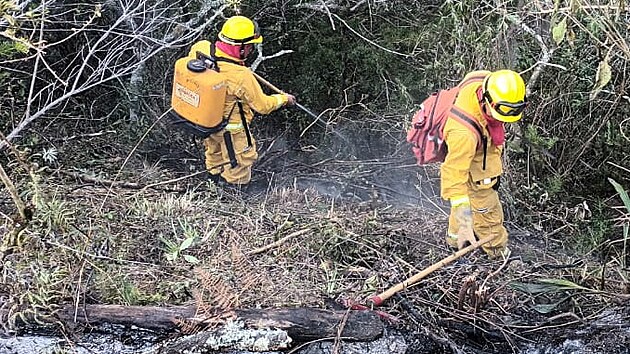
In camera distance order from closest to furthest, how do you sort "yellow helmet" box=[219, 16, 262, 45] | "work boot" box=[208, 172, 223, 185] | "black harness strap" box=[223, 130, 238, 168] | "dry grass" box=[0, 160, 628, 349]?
"dry grass" box=[0, 160, 628, 349] → "yellow helmet" box=[219, 16, 262, 45] → "black harness strap" box=[223, 130, 238, 168] → "work boot" box=[208, 172, 223, 185]

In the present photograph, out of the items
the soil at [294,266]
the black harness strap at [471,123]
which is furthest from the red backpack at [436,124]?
the soil at [294,266]

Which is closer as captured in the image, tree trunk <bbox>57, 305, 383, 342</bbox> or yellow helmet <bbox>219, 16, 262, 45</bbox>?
tree trunk <bbox>57, 305, 383, 342</bbox>

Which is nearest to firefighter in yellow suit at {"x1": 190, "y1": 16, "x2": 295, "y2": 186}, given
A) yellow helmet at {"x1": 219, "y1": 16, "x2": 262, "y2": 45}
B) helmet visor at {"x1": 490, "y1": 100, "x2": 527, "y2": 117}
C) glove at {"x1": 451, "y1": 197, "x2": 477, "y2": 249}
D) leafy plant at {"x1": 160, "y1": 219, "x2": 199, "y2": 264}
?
yellow helmet at {"x1": 219, "y1": 16, "x2": 262, "y2": 45}

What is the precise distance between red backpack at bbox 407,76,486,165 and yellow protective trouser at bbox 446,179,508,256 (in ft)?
1.25

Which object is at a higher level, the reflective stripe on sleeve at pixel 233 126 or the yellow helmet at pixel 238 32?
the yellow helmet at pixel 238 32

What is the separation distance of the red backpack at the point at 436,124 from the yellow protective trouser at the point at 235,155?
161cm

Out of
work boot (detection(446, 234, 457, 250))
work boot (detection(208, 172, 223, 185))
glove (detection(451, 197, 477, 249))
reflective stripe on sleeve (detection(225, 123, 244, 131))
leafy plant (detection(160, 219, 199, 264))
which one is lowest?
work boot (detection(208, 172, 223, 185))

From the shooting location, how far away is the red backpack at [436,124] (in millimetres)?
4562

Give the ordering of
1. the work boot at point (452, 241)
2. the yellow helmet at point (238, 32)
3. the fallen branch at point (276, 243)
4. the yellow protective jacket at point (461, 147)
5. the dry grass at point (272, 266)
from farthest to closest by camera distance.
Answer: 1. the yellow helmet at point (238, 32)
2. the work boot at point (452, 241)
3. the fallen branch at point (276, 243)
4. the yellow protective jacket at point (461, 147)
5. the dry grass at point (272, 266)

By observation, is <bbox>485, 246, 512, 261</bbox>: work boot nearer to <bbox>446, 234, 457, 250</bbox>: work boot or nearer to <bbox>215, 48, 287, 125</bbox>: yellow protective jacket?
<bbox>446, 234, 457, 250</bbox>: work boot

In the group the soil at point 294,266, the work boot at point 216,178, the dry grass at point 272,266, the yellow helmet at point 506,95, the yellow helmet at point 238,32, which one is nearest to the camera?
the soil at point 294,266

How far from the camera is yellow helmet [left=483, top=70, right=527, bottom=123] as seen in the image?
4.27 m

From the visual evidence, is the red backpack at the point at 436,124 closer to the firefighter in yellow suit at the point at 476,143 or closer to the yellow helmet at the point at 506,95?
the firefighter in yellow suit at the point at 476,143

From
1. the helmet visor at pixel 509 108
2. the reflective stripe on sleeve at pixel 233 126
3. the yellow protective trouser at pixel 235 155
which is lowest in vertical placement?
the yellow protective trouser at pixel 235 155
